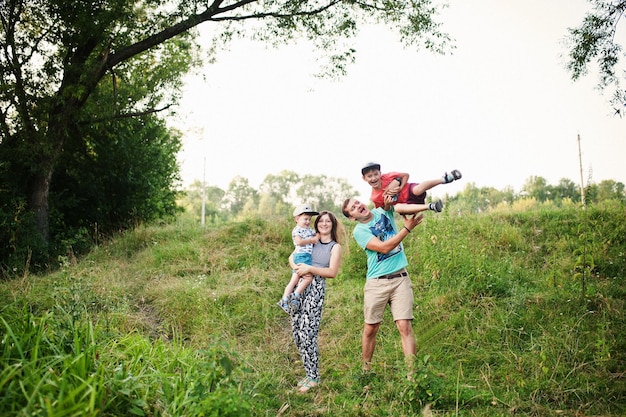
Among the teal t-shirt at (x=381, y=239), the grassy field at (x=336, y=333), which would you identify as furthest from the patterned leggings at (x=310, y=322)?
the teal t-shirt at (x=381, y=239)

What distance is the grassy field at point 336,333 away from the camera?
295 cm

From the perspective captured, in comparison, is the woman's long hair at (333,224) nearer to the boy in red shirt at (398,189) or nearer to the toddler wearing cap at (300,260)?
the toddler wearing cap at (300,260)

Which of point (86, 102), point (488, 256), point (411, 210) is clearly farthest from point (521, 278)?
point (86, 102)

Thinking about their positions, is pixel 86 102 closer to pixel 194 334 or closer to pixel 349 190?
pixel 194 334

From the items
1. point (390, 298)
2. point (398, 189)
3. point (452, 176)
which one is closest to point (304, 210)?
point (398, 189)

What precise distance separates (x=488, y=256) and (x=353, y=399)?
491 cm

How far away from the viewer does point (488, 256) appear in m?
8.33

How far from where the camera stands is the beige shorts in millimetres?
4375

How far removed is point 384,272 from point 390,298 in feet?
0.87

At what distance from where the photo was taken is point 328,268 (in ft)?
15.6

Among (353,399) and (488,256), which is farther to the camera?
(488,256)

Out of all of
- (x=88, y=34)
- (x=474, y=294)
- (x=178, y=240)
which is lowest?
(x=474, y=294)

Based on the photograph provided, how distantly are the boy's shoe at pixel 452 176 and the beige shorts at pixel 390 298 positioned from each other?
1074 millimetres

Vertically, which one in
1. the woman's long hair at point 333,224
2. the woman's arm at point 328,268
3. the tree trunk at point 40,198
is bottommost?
the woman's arm at point 328,268
